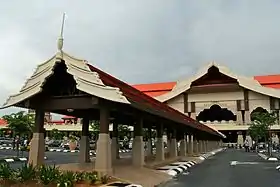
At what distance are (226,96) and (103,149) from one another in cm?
7016

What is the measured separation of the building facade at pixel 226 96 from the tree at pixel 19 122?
51942mm

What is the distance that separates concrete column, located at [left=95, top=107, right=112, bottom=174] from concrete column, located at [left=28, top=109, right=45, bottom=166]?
3052 mm

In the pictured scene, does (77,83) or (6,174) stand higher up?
(77,83)

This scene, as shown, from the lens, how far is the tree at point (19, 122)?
32156 millimetres

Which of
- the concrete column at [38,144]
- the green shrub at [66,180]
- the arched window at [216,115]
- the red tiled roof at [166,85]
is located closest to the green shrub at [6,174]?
the green shrub at [66,180]

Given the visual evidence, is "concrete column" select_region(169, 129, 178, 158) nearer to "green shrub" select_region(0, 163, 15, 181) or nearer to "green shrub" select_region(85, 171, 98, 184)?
"green shrub" select_region(85, 171, 98, 184)

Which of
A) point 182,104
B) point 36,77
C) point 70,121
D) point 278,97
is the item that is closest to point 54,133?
point 70,121

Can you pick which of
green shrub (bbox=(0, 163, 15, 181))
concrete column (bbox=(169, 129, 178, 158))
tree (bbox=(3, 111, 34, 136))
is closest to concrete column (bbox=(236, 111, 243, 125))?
concrete column (bbox=(169, 129, 178, 158))

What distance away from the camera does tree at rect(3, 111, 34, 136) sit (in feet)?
105

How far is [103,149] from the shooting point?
14.1 m

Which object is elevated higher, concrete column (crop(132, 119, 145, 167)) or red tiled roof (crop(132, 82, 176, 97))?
red tiled roof (crop(132, 82, 176, 97))

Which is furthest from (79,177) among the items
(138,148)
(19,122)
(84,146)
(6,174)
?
(19,122)

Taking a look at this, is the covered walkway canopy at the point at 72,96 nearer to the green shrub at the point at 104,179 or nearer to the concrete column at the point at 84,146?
the green shrub at the point at 104,179

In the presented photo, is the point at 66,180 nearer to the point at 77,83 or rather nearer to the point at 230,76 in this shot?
the point at 77,83
